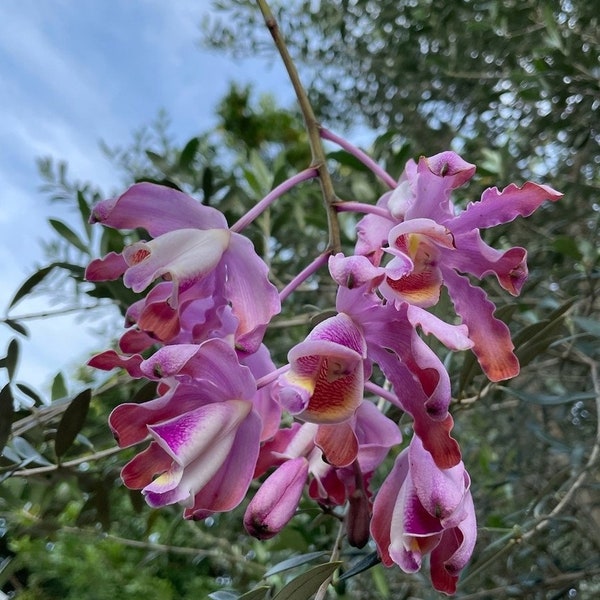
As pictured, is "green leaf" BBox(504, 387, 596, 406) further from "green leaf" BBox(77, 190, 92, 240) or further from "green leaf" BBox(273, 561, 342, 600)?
"green leaf" BBox(77, 190, 92, 240)

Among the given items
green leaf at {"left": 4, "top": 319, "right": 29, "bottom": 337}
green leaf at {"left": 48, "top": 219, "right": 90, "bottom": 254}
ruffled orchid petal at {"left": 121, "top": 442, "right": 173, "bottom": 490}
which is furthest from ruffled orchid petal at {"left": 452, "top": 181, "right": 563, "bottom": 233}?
green leaf at {"left": 48, "top": 219, "right": 90, "bottom": 254}

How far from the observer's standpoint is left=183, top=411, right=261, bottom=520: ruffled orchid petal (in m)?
0.35

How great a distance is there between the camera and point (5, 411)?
0.52 metres

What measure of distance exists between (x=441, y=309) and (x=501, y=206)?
109 millimetres

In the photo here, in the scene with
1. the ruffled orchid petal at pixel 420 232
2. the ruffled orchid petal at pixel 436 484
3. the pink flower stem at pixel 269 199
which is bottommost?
the ruffled orchid petal at pixel 436 484

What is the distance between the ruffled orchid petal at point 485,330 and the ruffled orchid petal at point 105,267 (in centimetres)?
21

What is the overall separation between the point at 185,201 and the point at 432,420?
0.20 m

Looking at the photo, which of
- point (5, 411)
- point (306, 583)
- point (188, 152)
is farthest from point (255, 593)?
point (188, 152)

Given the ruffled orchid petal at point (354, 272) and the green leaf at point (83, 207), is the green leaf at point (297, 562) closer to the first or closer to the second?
the ruffled orchid petal at point (354, 272)

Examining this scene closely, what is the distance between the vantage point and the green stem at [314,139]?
0.45m

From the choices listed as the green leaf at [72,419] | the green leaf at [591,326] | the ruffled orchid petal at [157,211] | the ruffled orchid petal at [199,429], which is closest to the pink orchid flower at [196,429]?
the ruffled orchid petal at [199,429]

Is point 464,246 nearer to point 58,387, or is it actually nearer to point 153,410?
point 153,410

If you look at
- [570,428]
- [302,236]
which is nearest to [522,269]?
[302,236]

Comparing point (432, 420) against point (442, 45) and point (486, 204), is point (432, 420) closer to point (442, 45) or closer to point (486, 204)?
point (486, 204)
